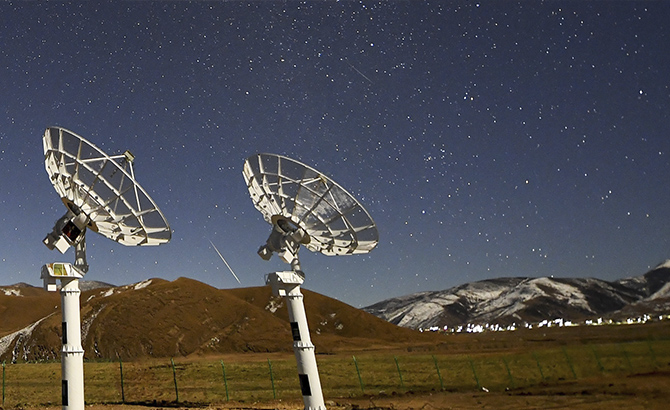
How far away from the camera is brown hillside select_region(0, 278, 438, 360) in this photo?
281ft

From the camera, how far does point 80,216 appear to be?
1862 cm

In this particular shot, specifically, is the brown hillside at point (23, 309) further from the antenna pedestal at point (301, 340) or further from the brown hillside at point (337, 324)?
the antenna pedestal at point (301, 340)

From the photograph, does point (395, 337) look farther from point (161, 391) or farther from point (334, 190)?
point (334, 190)

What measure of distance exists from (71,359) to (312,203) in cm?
997

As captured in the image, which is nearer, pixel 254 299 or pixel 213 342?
pixel 213 342

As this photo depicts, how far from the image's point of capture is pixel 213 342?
307 feet

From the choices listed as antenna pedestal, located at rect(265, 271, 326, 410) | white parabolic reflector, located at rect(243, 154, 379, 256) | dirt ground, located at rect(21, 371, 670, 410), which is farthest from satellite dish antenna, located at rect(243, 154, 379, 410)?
dirt ground, located at rect(21, 371, 670, 410)

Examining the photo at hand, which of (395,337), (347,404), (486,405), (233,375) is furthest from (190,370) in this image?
(395,337)

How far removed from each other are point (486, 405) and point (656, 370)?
2118cm

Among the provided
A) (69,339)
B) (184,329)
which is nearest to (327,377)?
(69,339)

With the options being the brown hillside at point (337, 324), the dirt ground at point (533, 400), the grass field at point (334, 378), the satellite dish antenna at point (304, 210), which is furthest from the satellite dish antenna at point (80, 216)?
the brown hillside at point (337, 324)

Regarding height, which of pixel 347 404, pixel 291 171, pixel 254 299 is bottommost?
pixel 347 404

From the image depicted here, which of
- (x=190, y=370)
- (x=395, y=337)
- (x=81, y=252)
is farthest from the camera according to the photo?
(x=395, y=337)

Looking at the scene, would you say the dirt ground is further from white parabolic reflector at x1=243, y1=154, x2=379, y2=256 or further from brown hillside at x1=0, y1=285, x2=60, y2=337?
brown hillside at x1=0, y1=285, x2=60, y2=337
